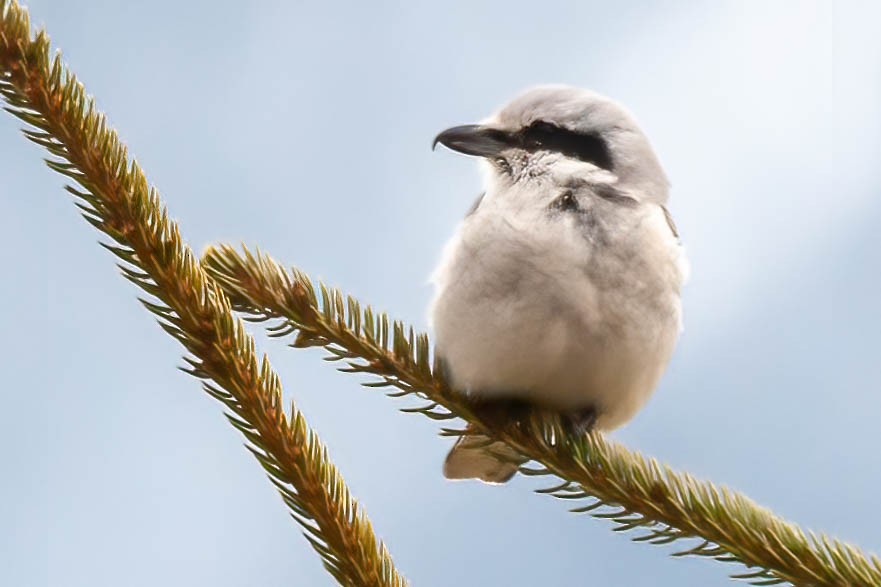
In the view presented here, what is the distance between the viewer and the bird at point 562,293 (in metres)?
2.85

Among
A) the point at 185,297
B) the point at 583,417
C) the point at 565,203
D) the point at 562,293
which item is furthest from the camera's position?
the point at 583,417

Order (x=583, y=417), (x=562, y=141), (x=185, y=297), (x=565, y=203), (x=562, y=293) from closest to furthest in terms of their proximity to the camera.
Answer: (x=185, y=297) → (x=562, y=293) → (x=565, y=203) → (x=583, y=417) → (x=562, y=141)

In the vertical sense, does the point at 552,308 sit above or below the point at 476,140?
below

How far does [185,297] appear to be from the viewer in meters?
2.22

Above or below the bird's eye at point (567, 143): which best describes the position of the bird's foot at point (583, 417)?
below

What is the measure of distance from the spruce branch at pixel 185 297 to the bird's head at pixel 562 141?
1357 millimetres

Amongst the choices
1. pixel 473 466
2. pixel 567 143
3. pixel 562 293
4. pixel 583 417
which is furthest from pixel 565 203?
pixel 473 466

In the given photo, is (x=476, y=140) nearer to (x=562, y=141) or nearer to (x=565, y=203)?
(x=562, y=141)

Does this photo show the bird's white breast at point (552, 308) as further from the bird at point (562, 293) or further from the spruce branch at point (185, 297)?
the spruce branch at point (185, 297)

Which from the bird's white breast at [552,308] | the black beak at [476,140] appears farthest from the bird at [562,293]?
the black beak at [476,140]

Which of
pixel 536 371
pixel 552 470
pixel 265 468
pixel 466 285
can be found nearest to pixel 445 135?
pixel 466 285

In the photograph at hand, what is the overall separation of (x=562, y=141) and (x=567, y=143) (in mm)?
19

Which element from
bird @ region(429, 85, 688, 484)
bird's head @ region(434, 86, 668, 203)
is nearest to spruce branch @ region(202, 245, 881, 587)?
bird @ region(429, 85, 688, 484)

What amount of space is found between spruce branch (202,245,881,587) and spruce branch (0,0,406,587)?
439 mm
